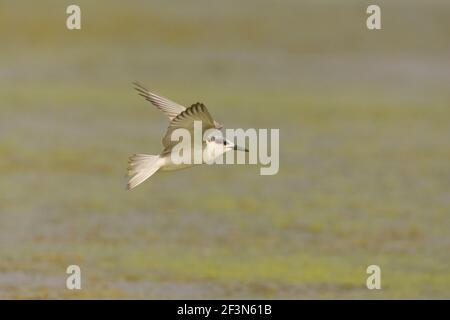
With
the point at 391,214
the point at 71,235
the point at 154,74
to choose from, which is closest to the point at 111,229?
the point at 71,235

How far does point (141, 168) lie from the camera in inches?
287

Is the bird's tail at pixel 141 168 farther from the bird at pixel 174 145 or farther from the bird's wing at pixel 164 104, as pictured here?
the bird's wing at pixel 164 104

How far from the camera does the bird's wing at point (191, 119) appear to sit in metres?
6.78

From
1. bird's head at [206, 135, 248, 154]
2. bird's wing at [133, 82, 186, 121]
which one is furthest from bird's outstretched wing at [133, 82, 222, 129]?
bird's head at [206, 135, 248, 154]

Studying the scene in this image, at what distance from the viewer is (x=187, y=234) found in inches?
429

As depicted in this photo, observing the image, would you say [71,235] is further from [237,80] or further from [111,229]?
[237,80]

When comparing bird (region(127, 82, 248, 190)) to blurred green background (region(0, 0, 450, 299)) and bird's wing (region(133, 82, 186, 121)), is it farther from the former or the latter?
blurred green background (region(0, 0, 450, 299))

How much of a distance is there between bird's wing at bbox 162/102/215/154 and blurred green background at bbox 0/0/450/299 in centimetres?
241

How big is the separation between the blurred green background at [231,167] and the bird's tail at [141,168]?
2.02 metres

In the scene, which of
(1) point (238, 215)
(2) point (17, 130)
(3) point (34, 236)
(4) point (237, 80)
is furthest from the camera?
(4) point (237, 80)

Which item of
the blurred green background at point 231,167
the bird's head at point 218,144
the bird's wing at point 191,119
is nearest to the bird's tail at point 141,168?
the bird's wing at point 191,119

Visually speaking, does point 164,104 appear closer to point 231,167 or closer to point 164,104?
point 164,104

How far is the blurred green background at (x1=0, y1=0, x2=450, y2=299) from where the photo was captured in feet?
32.8

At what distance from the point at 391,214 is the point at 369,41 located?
25.4ft
